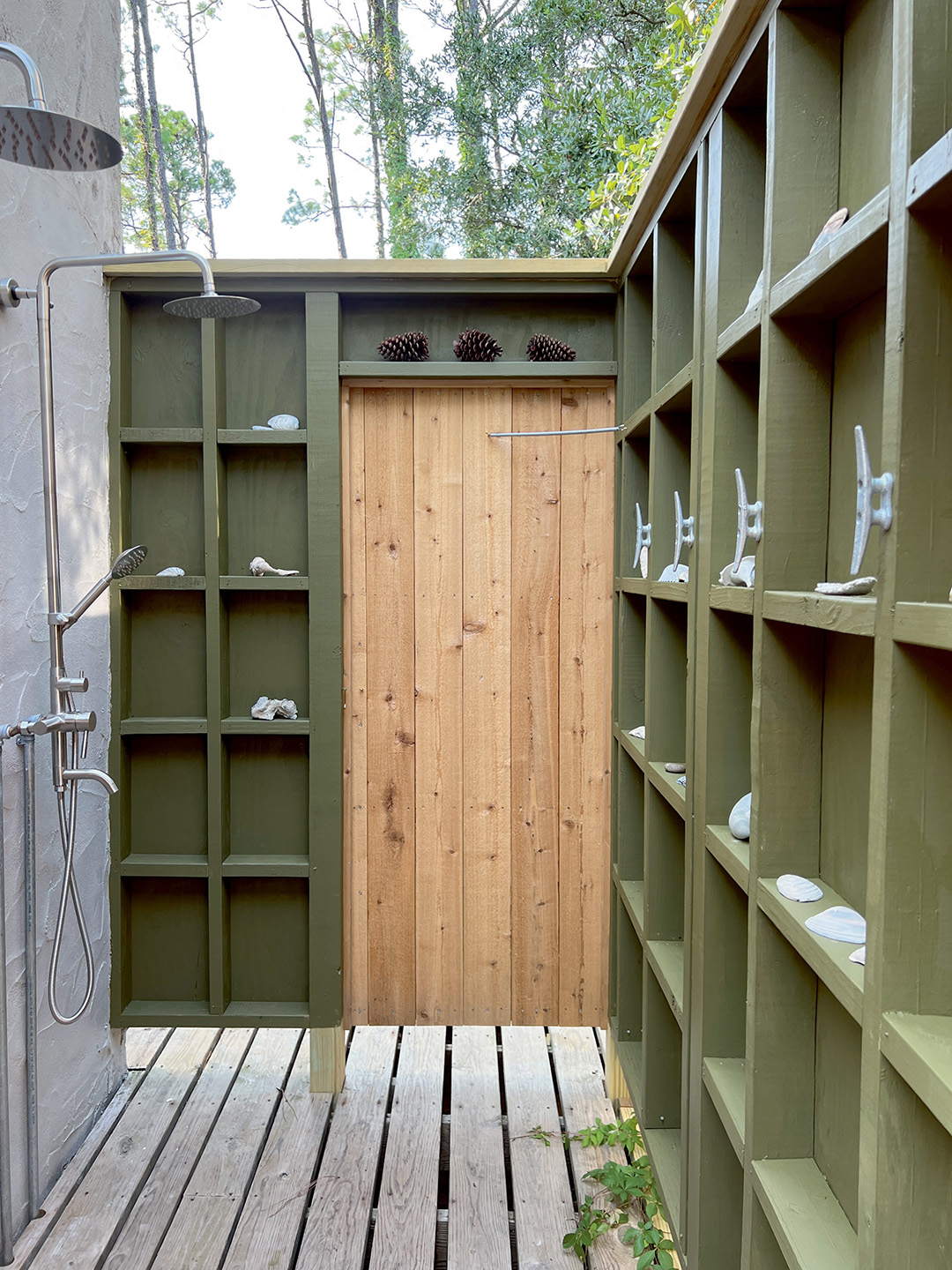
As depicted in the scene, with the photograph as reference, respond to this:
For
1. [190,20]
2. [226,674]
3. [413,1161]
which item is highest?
[190,20]

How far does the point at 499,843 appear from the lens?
259 cm

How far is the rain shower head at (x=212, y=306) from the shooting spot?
1.79 m

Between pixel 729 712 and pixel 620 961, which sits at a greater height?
pixel 729 712

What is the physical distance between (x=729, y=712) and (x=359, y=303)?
5.61 ft

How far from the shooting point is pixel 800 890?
3.76 ft

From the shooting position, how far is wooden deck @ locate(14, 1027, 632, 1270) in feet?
6.14

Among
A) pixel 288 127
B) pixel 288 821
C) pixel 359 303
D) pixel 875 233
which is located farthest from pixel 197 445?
pixel 288 127

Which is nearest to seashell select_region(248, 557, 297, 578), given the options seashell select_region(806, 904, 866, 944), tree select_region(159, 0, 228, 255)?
seashell select_region(806, 904, 866, 944)

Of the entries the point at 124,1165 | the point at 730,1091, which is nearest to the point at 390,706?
the point at 124,1165

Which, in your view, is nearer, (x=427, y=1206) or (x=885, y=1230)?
(x=885, y=1230)

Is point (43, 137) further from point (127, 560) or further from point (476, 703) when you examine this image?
point (476, 703)

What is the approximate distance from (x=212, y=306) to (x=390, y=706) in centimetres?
122

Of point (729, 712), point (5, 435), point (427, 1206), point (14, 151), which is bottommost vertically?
point (427, 1206)

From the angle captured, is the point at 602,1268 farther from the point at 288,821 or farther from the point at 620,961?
the point at 288,821
